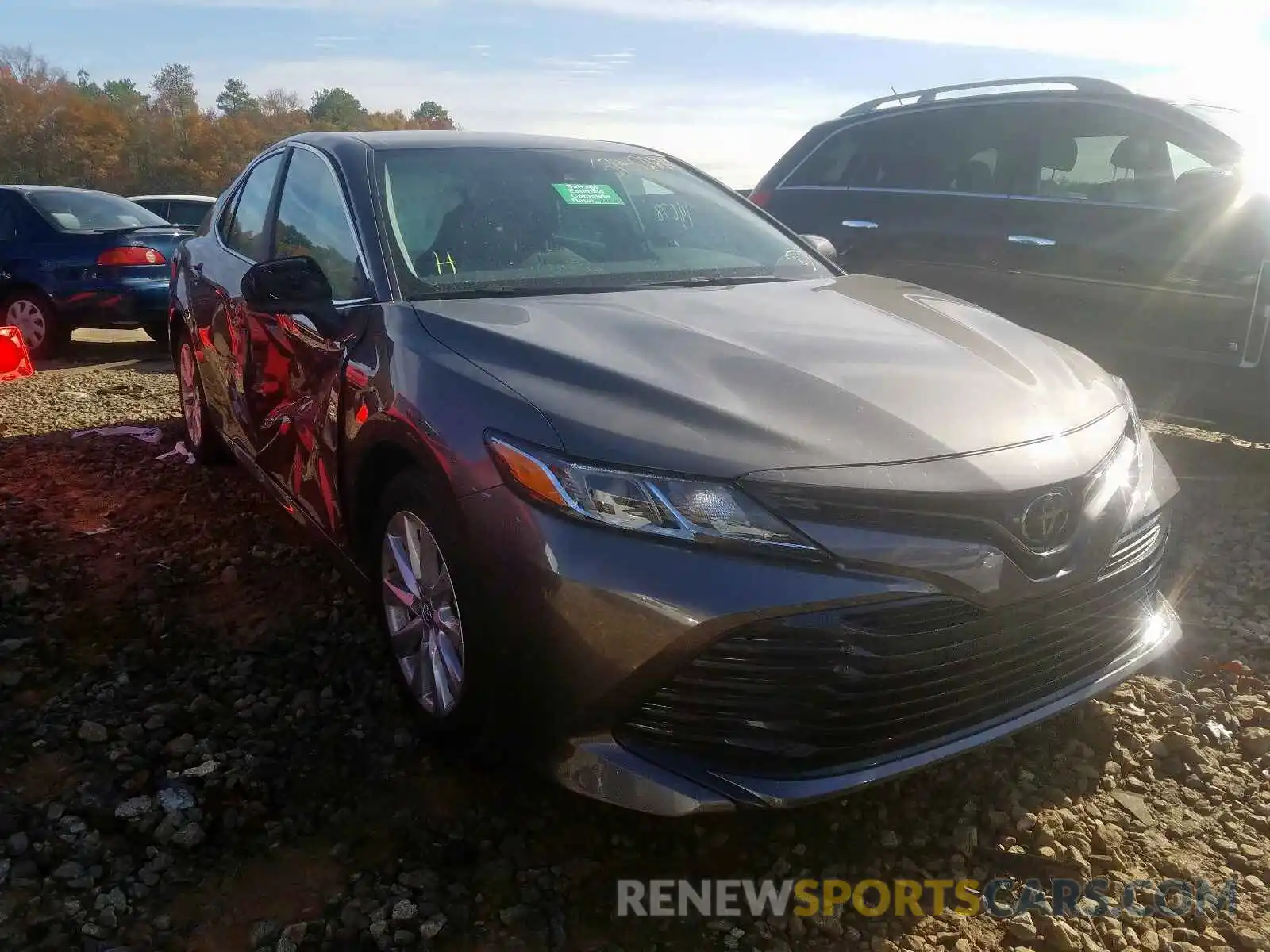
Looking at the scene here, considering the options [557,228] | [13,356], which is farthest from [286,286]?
[13,356]

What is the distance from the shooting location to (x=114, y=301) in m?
8.30

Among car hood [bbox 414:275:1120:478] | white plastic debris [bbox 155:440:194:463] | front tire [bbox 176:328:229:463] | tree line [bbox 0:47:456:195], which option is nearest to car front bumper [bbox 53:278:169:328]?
white plastic debris [bbox 155:440:194:463]

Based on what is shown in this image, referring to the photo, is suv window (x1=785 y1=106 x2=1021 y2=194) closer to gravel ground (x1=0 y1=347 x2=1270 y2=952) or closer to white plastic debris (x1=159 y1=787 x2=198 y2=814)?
gravel ground (x1=0 y1=347 x2=1270 y2=952)

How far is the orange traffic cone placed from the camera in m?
7.53

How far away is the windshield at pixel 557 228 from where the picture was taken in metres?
2.86

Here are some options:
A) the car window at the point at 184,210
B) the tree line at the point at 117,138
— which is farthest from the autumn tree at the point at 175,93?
the car window at the point at 184,210

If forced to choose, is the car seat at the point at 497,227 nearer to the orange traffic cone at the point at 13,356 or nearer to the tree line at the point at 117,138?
the orange traffic cone at the point at 13,356

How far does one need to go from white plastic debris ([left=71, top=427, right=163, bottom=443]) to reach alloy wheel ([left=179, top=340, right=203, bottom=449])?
617 mm

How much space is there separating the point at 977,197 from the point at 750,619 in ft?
14.8

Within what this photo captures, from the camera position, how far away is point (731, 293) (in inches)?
116

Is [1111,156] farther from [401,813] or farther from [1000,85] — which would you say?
[401,813]

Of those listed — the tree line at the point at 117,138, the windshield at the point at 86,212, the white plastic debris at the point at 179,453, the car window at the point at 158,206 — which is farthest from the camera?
the tree line at the point at 117,138

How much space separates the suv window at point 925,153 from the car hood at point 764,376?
3.10 m

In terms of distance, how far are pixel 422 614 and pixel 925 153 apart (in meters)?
4.67
